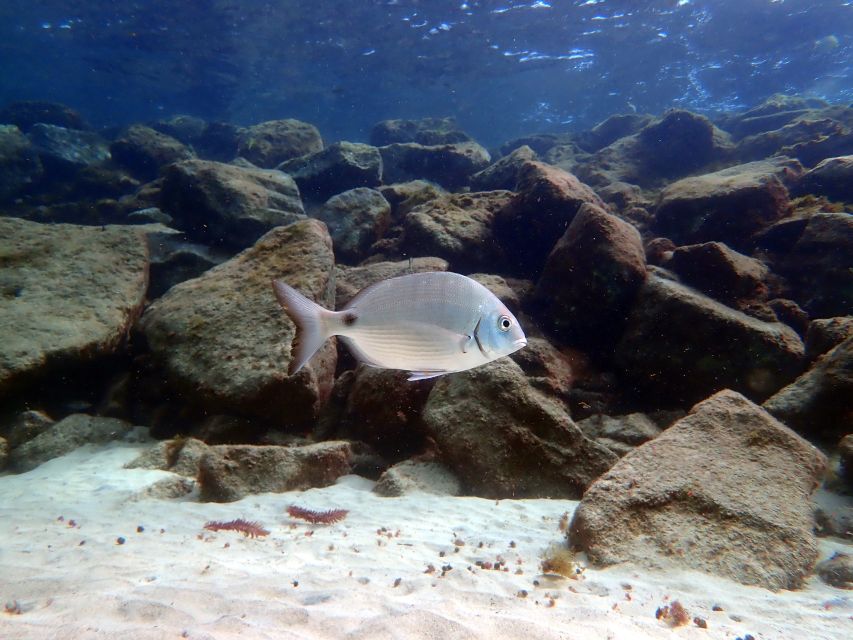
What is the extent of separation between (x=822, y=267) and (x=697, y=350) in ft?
11.0

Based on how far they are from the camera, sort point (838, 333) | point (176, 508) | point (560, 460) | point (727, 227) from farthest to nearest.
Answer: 1. point (727, 227)
2. point (838, 333)
3. point (560, 460)
4. point (176, 508)

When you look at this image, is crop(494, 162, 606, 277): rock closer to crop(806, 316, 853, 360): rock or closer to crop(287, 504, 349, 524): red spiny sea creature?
crop(806, 316, 853, 360): rock

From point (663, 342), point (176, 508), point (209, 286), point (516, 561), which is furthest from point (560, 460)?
point (209, 286)

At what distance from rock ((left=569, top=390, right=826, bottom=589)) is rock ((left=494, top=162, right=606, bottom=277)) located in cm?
486

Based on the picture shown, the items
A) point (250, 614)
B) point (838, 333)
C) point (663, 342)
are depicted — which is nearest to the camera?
point (250, 614)

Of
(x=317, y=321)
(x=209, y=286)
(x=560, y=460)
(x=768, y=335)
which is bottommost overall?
(x=560, y=460)

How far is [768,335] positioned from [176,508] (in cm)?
632

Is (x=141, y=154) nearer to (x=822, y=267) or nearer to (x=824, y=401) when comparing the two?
(x=822, y=267)

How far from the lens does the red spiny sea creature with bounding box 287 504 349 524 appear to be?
10.7ft

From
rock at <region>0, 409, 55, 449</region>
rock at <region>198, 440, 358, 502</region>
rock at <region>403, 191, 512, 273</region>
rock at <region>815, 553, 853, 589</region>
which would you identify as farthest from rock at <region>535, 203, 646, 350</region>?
rock at <region>0, 409, 55, 449</region>

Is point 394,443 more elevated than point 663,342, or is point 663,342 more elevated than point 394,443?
point 663,342

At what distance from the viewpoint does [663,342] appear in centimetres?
543

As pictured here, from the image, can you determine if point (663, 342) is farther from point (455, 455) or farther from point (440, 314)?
point (440, 314)

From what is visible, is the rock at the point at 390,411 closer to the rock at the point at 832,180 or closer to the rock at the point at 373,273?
the rock at the point at 373,273
